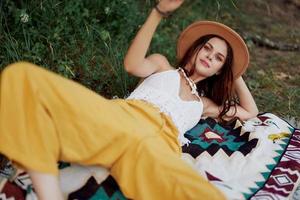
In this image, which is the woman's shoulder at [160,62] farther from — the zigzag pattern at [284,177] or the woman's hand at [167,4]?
the zigzag pattern at [284,177]

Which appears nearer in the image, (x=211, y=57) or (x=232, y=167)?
(x=232, y=167)

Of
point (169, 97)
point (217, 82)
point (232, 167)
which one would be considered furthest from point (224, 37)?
point (232, 167)

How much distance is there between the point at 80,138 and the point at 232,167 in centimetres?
98

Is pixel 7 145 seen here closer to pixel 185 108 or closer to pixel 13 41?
pixel 185 108

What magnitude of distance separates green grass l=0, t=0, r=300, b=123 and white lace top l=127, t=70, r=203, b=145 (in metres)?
0.74

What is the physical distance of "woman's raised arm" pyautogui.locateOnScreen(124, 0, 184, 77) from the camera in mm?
2631

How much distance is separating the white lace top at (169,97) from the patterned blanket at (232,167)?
0.15 m

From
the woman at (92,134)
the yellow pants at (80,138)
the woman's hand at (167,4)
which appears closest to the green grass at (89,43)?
the woman at (92,134)

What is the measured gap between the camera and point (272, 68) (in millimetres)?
5086

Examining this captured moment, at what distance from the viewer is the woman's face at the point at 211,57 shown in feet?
10.2

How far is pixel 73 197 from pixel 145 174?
357 mm

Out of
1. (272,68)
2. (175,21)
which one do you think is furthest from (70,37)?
(272,68)

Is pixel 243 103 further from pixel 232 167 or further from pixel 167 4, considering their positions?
pixel 167 4

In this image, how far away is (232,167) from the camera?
Result: 2.88 m
